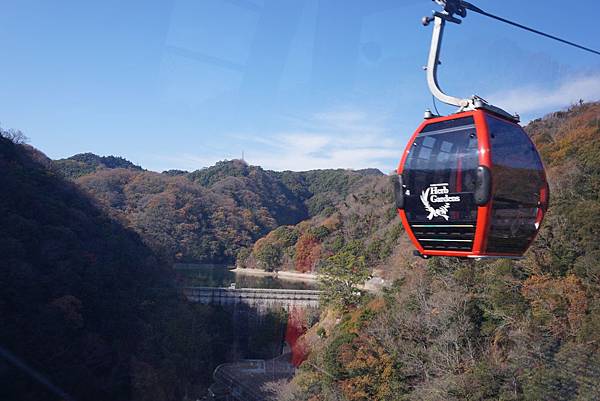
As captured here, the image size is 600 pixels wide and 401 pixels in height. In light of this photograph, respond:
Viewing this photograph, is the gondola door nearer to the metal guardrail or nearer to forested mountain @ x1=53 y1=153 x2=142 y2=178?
the metal guardrail

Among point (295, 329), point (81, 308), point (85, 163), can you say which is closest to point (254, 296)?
point (295, 329)

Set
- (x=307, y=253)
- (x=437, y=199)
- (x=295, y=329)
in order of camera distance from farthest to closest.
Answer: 1. (x=307, y=253)
2. (x=295, y=329)
3. (x=437, y=199)

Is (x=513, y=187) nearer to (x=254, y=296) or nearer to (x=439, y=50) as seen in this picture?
(x=439, y=50)

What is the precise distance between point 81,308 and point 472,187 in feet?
42.1

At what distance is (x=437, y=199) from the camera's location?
3580mm

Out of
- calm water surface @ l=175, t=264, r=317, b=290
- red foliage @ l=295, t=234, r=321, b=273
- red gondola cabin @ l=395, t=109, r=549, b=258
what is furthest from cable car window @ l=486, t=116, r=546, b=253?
red foliage @ l=295, t=234, r=321, b=273

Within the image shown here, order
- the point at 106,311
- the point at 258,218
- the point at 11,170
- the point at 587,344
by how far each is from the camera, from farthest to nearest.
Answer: the point at 258,218 < the point at 11,170 < the point at 106,311 < the point at 587,344

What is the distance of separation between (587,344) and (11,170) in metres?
16.6

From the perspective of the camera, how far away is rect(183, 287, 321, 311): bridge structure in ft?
74.5

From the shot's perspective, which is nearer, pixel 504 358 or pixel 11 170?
pixel 504 358

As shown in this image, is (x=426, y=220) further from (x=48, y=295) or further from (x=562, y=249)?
(x=48, y=295)

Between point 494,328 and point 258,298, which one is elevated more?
point 494,328

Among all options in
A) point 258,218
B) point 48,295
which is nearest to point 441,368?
point 48,295

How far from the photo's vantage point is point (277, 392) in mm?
13234
